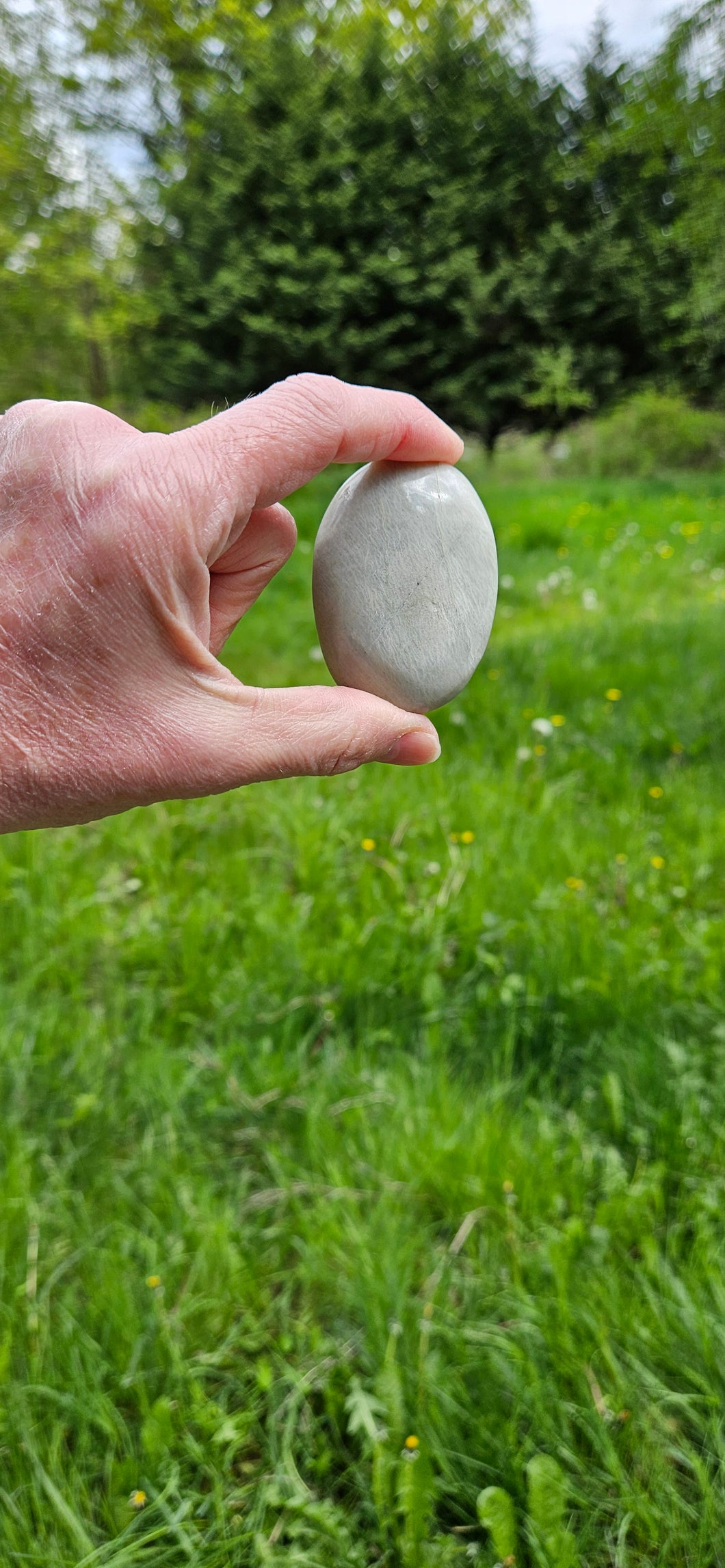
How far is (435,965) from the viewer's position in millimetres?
2105

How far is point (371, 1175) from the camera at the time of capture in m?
1.61

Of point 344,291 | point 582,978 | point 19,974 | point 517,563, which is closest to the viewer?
point 582,978

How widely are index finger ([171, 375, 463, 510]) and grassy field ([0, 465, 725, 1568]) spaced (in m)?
1.14

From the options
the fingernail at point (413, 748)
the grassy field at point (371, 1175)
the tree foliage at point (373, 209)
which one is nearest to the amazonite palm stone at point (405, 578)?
the fingernail at point (413, 748)

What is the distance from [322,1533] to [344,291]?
13753 millimetres

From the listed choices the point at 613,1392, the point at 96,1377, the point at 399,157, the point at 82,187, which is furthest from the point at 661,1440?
the point at 399,157

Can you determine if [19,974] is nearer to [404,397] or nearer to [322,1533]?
[322,1533]

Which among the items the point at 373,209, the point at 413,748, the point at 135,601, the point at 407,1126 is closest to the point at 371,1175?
the point at 407,1126

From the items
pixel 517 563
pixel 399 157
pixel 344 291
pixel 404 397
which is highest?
pixel 399 157

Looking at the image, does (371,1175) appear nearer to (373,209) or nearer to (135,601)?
(135,601)

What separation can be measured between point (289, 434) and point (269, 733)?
286mm

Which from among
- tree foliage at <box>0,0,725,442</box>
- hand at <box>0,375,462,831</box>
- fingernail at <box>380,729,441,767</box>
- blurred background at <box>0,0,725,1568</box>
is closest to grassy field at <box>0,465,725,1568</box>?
blurred background at <box>0,0,725,1568</box>

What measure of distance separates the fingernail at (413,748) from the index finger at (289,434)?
1.01 ft

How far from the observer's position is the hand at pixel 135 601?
0.83 metres
